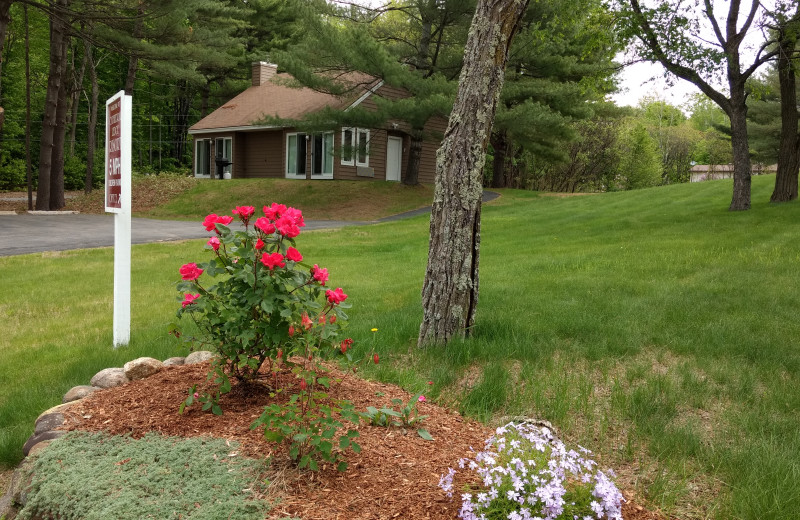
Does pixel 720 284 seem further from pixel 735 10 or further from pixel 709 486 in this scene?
pixel 735 10

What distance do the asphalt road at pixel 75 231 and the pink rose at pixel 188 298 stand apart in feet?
30.9

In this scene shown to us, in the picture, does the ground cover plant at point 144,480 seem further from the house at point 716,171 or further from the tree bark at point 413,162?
the house at point 716,171

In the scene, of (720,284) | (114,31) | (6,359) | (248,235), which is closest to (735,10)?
(720,284)

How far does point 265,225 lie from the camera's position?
9.77 feet

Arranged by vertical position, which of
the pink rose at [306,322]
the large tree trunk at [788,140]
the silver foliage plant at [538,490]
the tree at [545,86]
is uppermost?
the tree at [545,86]

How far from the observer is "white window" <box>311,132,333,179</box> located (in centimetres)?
2473

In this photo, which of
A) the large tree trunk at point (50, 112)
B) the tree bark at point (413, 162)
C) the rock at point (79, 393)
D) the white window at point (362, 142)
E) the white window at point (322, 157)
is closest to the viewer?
the rock at point (79, 393)

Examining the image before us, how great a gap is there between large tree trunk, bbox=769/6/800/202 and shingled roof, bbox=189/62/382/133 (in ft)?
44.3

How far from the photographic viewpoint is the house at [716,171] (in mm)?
32750

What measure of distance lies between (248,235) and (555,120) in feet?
55.1

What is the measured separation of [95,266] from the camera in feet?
31.4

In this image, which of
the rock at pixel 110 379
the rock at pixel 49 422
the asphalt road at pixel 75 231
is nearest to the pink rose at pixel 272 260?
the rock at pixel 49 422

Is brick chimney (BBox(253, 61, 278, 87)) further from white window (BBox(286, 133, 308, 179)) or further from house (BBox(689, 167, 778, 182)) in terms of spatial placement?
house (BBox(689, 167, 778, 182))

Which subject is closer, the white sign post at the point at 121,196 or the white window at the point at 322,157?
the white sign post at the point at 121,196
